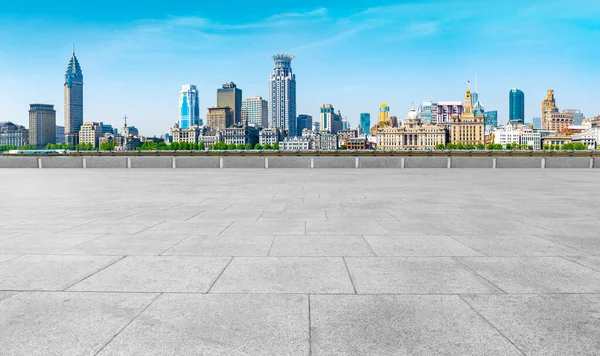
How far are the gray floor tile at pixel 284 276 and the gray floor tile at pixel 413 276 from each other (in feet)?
0.73

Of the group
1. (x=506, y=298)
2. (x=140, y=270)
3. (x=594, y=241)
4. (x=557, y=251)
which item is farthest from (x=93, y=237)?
(x=594, y=241)

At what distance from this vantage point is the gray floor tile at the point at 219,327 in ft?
12.3

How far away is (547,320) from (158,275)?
177 inches

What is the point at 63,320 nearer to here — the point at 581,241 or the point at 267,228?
the point at 267,228

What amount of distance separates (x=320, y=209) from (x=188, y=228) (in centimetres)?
407

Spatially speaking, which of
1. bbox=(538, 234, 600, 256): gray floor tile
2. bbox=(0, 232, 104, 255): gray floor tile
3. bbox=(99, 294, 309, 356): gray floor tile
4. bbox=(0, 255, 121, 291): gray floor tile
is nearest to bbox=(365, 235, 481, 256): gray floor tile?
bbox=(538, 234, 600, 256): gray floor tile

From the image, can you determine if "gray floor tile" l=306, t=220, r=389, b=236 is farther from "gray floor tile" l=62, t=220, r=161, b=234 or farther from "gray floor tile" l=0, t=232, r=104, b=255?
"gray floor tile" l=0, t=232, r=104, b=255

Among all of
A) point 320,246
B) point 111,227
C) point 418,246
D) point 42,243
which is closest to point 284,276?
point 320,246

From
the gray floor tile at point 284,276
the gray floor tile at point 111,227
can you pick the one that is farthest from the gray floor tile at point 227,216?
the gray floor tile at point 284,276

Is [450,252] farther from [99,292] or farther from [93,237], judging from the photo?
[93,237]

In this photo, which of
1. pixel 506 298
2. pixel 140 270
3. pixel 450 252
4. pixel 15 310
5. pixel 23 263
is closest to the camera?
pixel 15 310

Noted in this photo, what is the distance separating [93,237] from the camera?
8422mm

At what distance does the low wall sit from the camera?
1449 inches

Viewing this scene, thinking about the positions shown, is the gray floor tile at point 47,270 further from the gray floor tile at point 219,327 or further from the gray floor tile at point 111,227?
the gray floor tile at point 111,227
